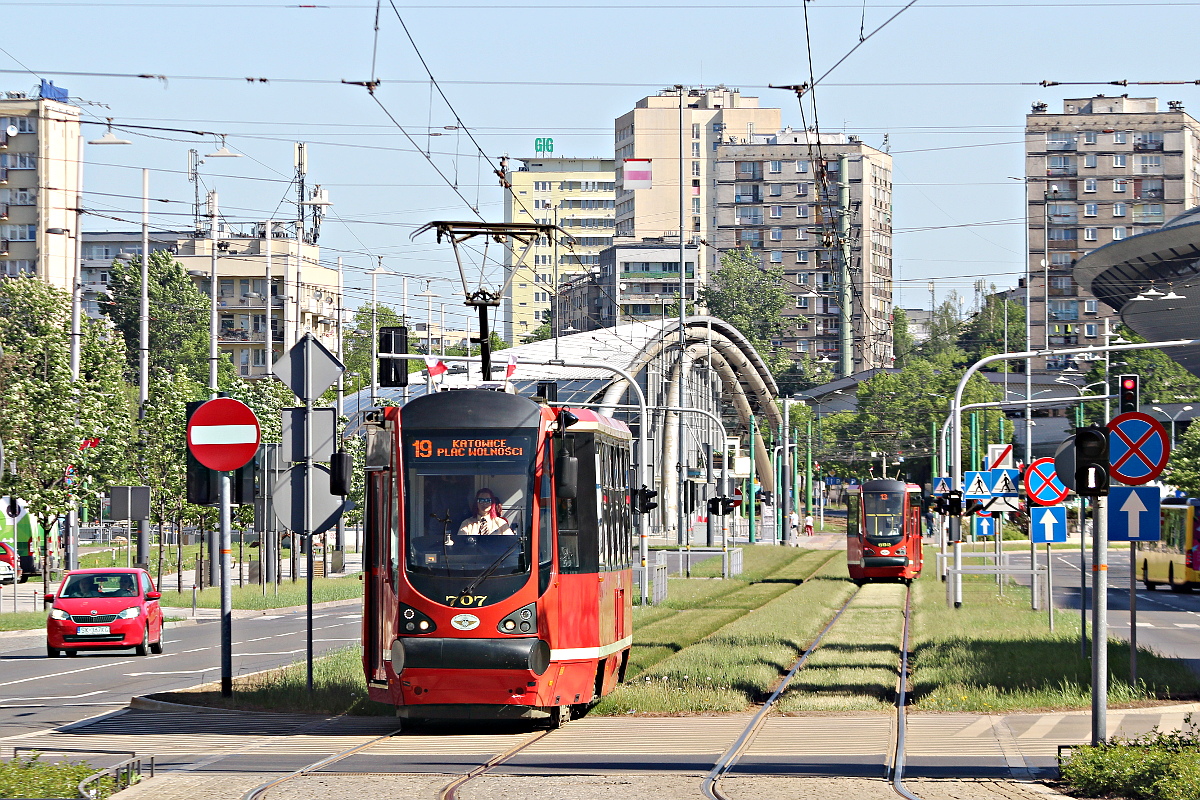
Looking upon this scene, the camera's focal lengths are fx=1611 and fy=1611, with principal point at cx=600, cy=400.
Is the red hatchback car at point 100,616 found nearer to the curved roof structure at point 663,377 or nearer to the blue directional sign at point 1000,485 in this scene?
the blue directional sign at point 1000,485

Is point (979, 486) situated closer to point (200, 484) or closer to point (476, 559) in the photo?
point (200, 484)

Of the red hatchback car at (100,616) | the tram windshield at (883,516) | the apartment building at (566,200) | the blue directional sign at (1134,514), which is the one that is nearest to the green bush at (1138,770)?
the blue directional sign at (1134,514)

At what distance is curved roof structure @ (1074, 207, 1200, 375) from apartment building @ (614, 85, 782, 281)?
3379 inches

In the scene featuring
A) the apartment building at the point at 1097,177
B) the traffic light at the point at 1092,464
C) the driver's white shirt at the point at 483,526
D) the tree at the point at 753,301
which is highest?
the apartment building at the point at 1097,177

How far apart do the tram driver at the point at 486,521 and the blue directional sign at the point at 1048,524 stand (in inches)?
581

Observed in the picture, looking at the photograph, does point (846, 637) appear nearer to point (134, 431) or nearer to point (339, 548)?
point (134, 431)

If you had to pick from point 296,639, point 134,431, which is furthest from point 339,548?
point 296,639

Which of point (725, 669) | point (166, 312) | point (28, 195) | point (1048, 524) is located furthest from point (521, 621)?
point (166, 312)

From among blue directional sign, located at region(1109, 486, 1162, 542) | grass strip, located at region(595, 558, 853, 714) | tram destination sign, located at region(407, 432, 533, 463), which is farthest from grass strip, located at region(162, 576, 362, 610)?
blue directional sign, located at region(1109, 486, 1162, 542)

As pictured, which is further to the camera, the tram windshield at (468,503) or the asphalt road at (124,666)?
the asphalt road at (124,666)

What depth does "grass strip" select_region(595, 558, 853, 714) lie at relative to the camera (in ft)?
54.2

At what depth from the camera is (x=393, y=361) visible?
31406 mm

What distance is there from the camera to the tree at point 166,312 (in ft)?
359

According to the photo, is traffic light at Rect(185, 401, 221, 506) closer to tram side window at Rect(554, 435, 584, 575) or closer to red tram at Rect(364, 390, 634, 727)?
red tram at Rect(364, 390, 634, 727)
